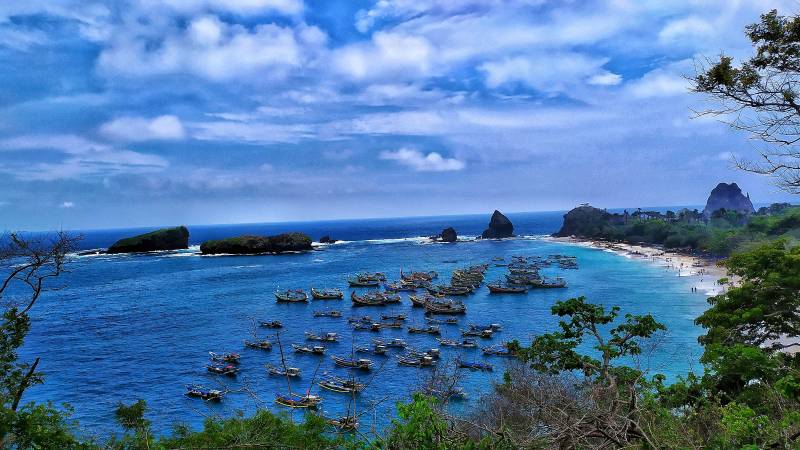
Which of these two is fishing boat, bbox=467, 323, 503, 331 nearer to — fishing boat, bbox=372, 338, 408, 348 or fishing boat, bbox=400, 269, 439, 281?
fishing boat, bbox=372, 338, 408, 348

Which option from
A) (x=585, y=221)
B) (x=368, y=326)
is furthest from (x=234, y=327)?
(x=585, y=221)

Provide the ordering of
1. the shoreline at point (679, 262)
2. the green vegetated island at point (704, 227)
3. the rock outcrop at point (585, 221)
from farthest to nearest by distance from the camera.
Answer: the rock outcrop at point (585, 221)
the green vegetated island at point (704, 227)
the shoreline at point (679, 262)

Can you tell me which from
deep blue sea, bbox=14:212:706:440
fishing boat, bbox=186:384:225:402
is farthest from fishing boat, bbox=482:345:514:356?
fishing boat, bbox=186:384:225:402

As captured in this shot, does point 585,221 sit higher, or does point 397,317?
point 585,221

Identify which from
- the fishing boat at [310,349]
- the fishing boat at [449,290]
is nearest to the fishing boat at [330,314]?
the fishing boat at [310,349]

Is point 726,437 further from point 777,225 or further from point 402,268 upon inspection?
point 777,225

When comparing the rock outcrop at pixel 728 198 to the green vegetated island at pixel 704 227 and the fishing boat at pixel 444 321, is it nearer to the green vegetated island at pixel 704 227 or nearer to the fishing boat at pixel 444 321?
the green vegetated island at pixel 704 227

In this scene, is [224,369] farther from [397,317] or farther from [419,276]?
[419,276]
